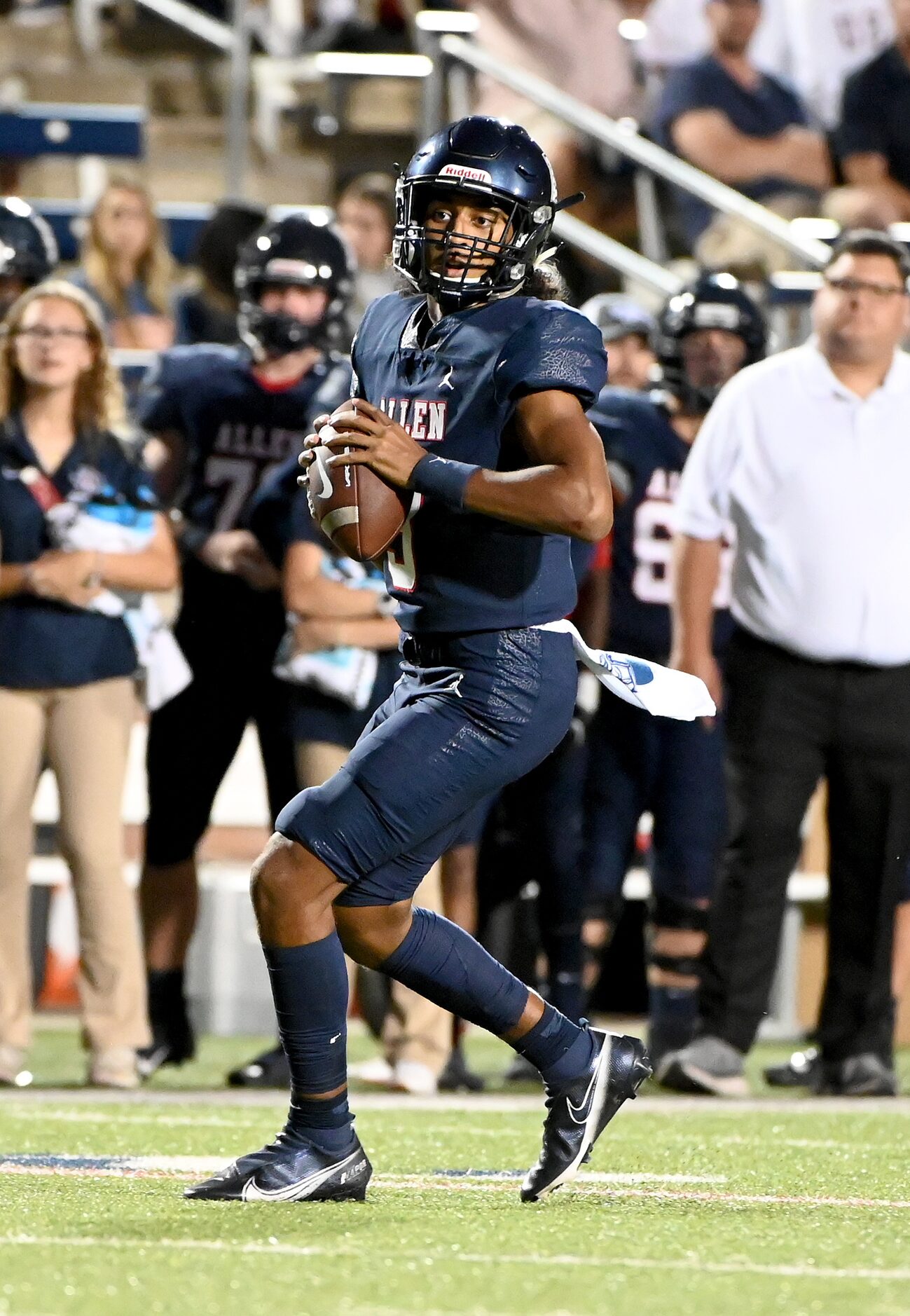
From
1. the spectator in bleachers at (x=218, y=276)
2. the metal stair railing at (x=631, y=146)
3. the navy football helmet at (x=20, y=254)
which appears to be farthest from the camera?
the metal stair railing at (x=631, y=146)

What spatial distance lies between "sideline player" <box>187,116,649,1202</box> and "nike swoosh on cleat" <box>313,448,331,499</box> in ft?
0.28

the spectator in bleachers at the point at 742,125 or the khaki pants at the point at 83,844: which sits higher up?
the spectator in bleachers at the point at 742,125

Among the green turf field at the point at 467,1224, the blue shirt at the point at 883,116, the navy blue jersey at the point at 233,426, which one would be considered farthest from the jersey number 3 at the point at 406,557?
the blue shirt at the point at 883,116

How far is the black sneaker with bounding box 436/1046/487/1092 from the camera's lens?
662 cm

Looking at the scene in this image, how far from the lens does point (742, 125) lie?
35.8 feet

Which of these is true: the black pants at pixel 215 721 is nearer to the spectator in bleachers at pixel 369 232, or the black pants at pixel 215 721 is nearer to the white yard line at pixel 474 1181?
the white yard line at pixel 474 1181

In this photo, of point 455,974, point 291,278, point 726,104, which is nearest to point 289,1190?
point 455,974

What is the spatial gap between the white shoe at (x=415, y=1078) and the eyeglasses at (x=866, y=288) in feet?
7.83

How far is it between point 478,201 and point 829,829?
113 inches

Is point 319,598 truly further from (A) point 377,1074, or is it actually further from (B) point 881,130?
(B) point 881,130

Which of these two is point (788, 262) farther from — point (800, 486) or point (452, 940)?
point (452, 940)

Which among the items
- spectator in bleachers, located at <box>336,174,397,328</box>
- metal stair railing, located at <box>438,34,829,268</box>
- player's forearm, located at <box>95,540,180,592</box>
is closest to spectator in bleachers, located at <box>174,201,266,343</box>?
spectator in bleachers, located at <box>336,174,397,328</box>

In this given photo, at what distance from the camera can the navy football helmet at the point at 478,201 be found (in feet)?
13.7

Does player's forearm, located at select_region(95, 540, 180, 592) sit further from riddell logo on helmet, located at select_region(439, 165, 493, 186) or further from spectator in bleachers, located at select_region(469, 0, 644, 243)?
spectator in bleachers, located at select_region(469, 0, 644, 243)
